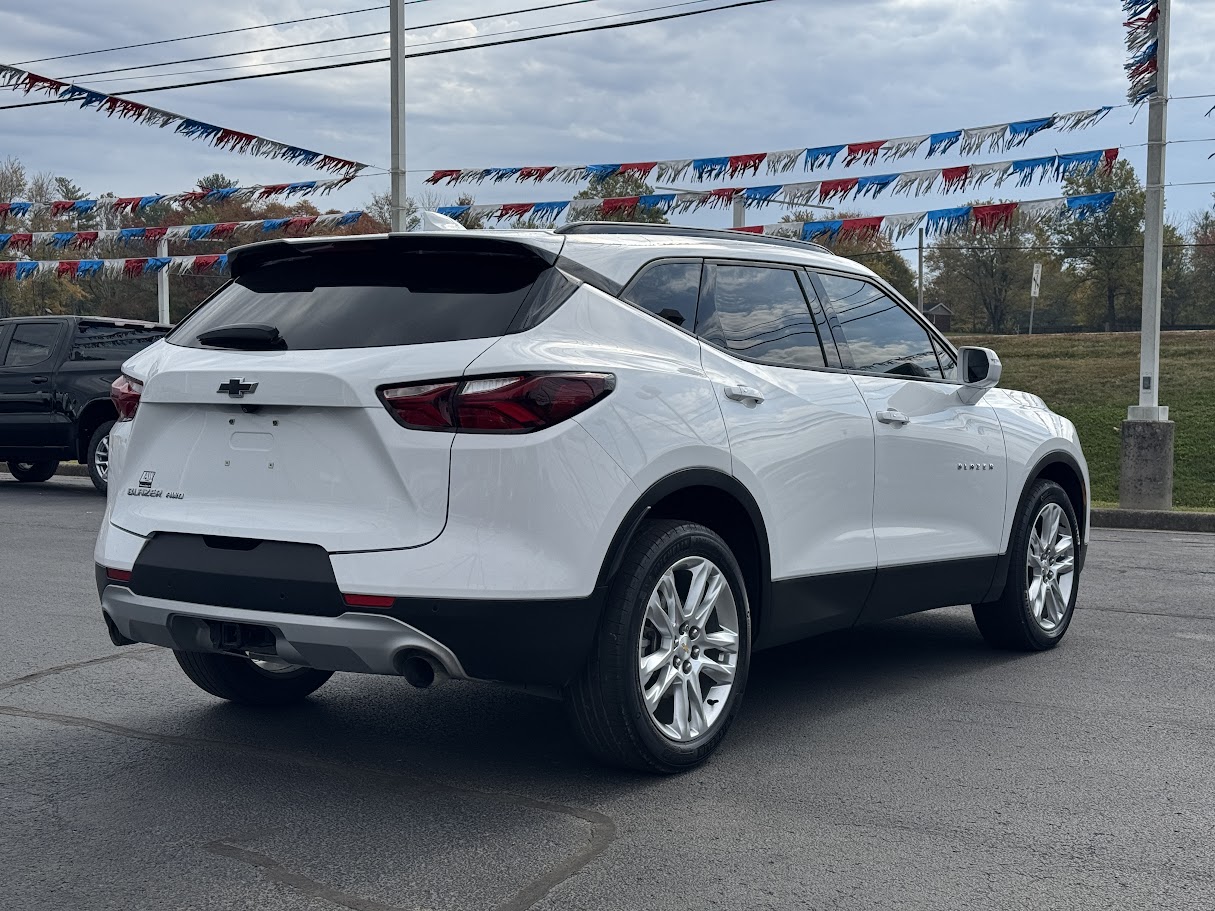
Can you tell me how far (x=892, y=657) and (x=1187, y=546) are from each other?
6.50m

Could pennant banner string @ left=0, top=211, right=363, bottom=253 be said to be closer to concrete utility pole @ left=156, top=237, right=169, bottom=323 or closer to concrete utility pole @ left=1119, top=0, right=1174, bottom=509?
concrete utility pole @ left=156, top=237, right=169, bottom=323

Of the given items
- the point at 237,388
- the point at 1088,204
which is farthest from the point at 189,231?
the point at 237,388

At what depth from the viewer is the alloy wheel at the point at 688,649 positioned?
4.37m

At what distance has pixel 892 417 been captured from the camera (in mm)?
5504

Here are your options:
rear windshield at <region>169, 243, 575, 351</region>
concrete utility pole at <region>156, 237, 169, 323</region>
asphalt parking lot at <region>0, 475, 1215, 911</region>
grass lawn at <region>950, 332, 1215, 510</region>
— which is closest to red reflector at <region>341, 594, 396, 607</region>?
asphalt parking lot at <region>0, 475, 1215, 911</region>

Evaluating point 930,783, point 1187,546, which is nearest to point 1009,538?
point 930,783

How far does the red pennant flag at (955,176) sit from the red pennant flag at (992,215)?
352 mm

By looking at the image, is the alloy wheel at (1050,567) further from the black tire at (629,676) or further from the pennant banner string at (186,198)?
the pennant banner string at (186,198)

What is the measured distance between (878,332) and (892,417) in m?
0.47

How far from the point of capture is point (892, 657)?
6520 mm

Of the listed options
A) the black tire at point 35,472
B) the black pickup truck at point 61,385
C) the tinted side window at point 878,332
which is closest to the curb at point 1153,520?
the tinted side window at point 878,332

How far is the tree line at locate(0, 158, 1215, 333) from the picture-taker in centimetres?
5453

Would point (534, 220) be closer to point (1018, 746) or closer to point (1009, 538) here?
point (1009, 538)

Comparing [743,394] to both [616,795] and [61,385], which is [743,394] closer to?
[616,795]
